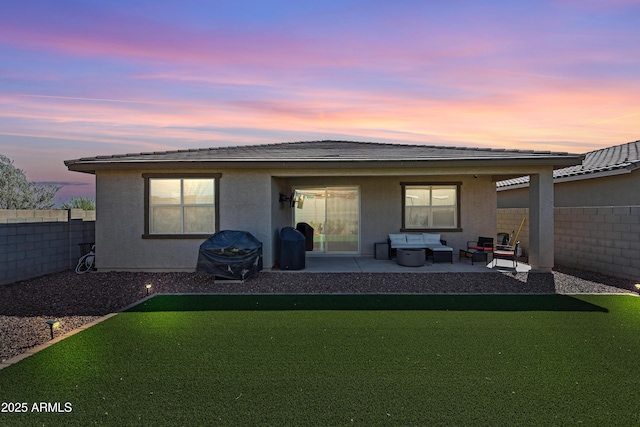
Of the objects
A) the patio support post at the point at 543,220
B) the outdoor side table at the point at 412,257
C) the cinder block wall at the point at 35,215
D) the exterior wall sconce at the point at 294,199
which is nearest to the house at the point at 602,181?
the patio support post at the point at 543,220

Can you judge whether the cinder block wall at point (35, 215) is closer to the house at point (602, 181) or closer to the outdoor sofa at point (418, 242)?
the outdoor sofa at point (418, 242)

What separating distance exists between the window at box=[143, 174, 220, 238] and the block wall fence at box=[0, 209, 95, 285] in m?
2.69

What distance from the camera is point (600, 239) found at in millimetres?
9734

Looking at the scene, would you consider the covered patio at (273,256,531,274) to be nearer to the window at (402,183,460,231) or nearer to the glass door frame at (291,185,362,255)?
the glass door frame at (291,185,362,255)

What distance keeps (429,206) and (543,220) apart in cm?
352

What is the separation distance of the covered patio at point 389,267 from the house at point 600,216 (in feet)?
→ 5.62

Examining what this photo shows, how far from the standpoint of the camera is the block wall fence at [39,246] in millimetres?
8516

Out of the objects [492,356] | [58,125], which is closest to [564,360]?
[492,356]

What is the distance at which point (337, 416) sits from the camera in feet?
9.63

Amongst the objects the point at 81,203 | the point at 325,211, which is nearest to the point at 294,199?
the point at 325,211

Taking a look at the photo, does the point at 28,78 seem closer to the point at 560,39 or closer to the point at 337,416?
the point at 337,416

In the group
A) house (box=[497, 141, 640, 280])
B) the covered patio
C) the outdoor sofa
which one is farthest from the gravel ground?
the outdoor sofa

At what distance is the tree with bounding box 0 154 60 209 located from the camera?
19.0 metres

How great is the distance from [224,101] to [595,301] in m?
10.1
